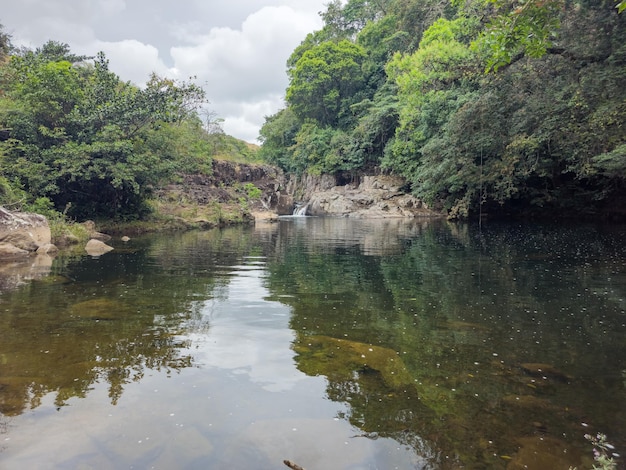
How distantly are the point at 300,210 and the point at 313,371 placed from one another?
50.8m

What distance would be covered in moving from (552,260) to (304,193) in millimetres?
49165

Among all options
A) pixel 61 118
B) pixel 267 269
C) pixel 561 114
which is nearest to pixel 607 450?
pixel 267 269

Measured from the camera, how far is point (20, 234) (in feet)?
52.4

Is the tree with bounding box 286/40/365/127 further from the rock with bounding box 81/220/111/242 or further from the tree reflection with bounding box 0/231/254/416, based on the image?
the tree reflection with bounding box 0/231/254/416

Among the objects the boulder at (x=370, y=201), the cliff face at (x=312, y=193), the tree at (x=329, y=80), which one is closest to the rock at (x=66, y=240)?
the cliff face at (x=312, y=193)

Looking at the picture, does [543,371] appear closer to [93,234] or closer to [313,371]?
[313,371]

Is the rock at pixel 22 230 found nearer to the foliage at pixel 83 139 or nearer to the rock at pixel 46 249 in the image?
the rock at pixel 46 249

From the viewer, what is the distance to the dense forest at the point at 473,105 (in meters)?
14.8

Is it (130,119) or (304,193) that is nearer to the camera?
(130,119)

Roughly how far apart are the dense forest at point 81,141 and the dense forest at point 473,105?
705 inches

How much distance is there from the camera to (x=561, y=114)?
19188 millimetres

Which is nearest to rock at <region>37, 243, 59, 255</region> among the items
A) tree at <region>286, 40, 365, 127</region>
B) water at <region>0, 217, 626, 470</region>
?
water at <region>0, 217, 626, 470</region>

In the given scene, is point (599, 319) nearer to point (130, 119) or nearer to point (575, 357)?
point (575, 357)

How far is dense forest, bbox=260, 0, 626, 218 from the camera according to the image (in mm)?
14828
